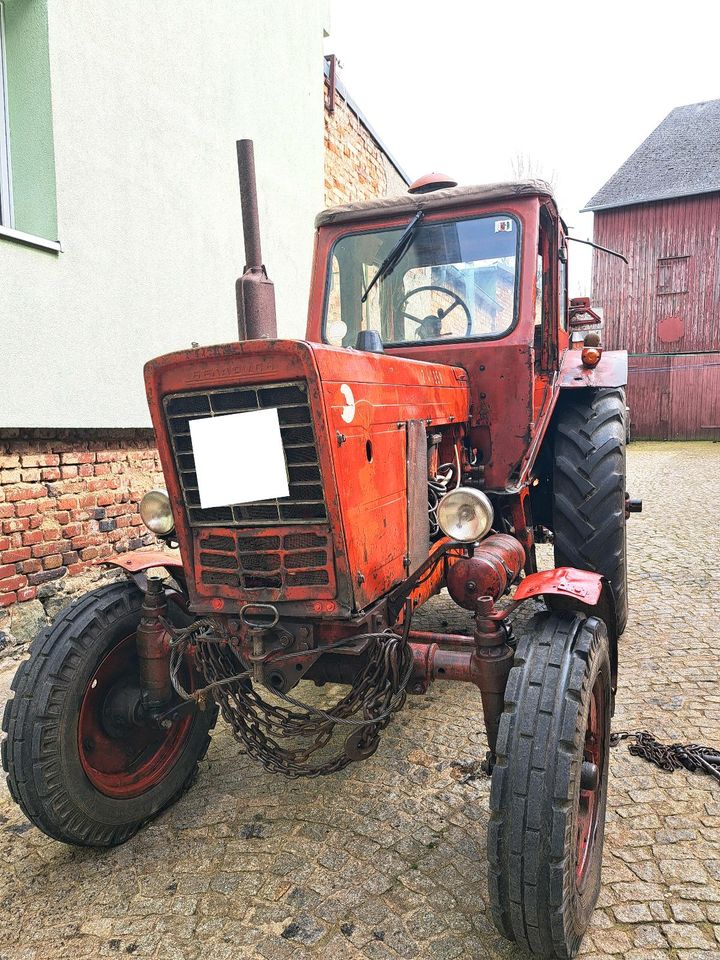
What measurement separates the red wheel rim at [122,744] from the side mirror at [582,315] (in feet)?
12.4

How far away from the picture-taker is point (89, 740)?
2.46m

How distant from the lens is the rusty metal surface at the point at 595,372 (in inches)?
149

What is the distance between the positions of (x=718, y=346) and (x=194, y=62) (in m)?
17.7

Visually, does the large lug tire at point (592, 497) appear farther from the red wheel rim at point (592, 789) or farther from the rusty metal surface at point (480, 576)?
the red wheel rim at point (592, 789)

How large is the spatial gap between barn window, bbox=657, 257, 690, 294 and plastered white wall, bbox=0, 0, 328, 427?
1598 cm

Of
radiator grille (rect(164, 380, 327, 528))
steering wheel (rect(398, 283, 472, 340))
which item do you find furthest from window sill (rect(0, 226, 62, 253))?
radiator grille (rect(164, 380, 327, 528))

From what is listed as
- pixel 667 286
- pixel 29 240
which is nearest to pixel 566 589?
pixel 29 240

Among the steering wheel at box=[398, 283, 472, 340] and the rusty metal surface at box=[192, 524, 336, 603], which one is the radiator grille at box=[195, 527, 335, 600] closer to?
the rusty metal surface at box=[192, 524, 336, 603]

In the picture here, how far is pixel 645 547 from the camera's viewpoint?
6.40 metres

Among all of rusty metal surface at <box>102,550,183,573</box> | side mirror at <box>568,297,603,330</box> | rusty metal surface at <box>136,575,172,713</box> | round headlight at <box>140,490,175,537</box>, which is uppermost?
side mirror at <box>568,297,603,330</box>

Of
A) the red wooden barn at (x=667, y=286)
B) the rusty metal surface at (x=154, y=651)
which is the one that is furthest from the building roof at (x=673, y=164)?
the rusty metal surface at (x=154, y=651)

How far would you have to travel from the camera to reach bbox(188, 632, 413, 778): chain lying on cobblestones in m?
2.17

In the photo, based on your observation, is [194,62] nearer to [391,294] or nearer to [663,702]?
[391,294]

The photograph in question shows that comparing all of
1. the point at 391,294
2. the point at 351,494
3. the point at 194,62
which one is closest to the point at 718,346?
the point at 194,62
